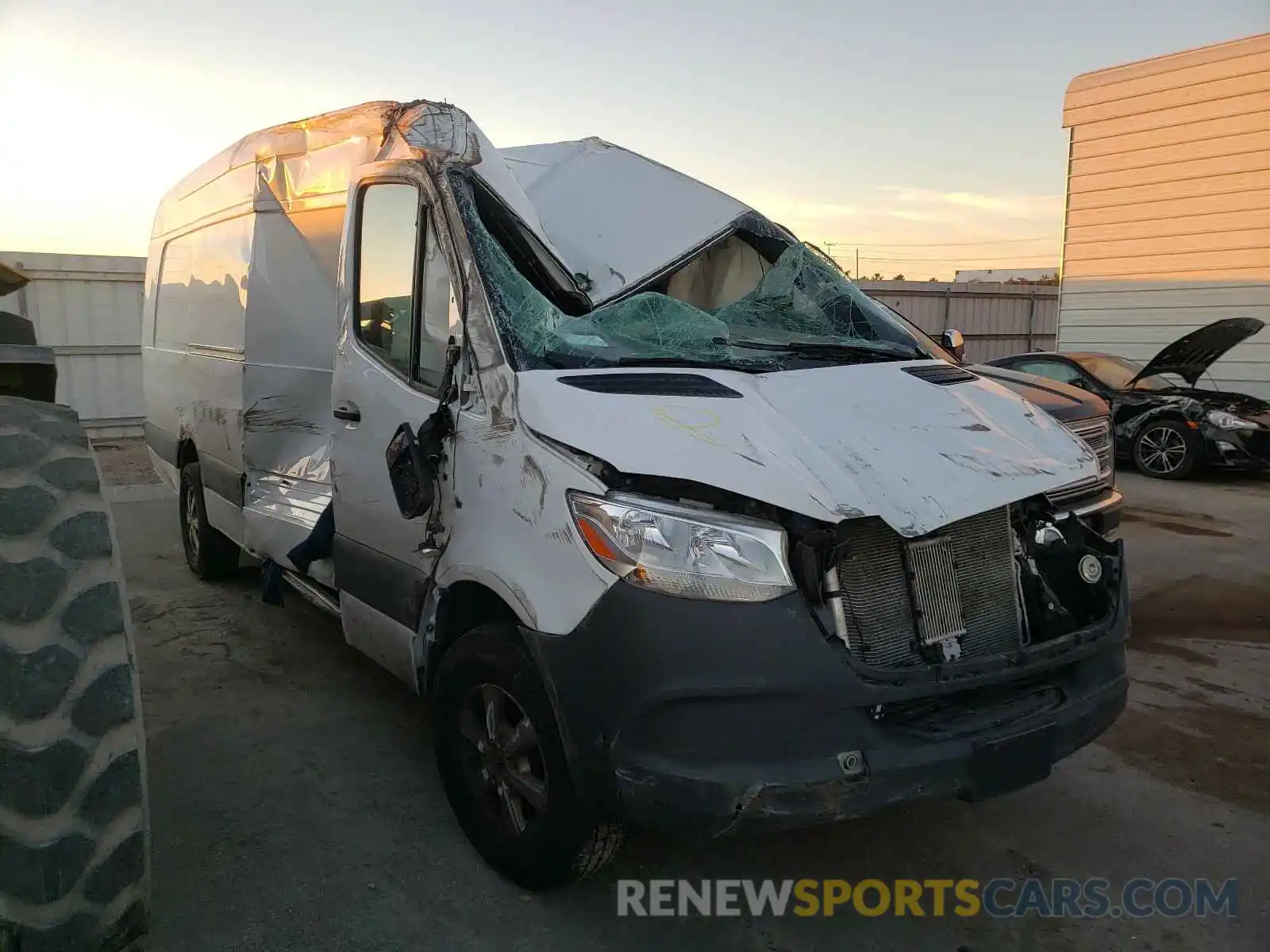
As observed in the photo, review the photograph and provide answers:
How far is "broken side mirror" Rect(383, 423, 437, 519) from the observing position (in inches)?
122

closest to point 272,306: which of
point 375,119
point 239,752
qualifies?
point 375,119

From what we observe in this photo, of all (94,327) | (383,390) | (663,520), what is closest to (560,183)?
(383,390)

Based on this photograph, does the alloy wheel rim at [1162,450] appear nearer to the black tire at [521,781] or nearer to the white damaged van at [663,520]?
the white damaged van at [663,520]

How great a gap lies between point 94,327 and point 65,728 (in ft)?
40.5

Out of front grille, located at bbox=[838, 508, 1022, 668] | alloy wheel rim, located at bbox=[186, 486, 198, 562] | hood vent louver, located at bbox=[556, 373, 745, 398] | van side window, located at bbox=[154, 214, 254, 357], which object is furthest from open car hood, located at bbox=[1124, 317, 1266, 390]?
alloy wheel rim, located at bbox=[186, 486, 198, 562]

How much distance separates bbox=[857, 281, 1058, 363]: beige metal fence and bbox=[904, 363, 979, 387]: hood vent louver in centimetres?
1396

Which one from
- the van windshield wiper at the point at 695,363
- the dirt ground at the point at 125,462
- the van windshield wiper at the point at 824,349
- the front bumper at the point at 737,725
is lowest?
the dirt ground at the point at 125,462

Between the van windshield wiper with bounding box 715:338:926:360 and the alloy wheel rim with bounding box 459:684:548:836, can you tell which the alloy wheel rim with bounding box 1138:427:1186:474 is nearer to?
the van windshield wiper with bounding box 715:338:926:360

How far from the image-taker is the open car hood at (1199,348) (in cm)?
914

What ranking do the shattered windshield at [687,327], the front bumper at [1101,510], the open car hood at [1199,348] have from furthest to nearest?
the open car hood at [1199,348] → the front bumper at [1101,510] → the shattered windshield at [687,327]

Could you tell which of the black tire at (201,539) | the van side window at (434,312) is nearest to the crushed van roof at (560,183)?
the van side window at (434,312)

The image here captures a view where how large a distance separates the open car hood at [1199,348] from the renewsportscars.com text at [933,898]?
774cm

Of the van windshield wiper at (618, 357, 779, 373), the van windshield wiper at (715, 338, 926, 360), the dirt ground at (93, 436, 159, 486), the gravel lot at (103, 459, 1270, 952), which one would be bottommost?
the gravel lot at (103, 459, 1270, 952)

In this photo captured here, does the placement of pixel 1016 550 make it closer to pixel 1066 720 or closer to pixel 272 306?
pixel 1066 720
